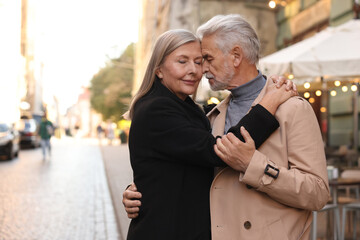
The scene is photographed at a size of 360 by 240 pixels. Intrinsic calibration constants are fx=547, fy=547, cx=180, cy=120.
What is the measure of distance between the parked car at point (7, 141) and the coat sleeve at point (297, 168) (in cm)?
1992

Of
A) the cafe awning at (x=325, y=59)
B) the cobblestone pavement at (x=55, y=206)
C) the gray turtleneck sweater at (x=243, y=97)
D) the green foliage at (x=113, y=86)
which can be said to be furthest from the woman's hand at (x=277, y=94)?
the green foliage at (x=113, y=86)

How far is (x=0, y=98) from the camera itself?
44.1m

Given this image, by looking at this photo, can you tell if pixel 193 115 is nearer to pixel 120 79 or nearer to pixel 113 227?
pixel 113 227

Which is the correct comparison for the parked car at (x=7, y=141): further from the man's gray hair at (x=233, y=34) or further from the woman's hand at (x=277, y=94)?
the woman's hand at (x=277, y=94)

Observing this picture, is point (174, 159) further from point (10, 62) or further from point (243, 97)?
point (10, 62)

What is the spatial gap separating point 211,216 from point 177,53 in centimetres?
74

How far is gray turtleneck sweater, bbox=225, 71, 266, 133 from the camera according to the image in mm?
2564

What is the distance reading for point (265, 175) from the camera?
2.18 m

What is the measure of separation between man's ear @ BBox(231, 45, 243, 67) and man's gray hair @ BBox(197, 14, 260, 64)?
14 millimetres

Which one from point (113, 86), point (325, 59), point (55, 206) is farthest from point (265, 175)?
point (113, 86)

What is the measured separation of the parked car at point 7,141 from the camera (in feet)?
68.8

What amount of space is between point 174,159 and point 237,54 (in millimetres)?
585

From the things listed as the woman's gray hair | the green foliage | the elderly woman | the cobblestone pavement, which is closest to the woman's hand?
the elderly woman

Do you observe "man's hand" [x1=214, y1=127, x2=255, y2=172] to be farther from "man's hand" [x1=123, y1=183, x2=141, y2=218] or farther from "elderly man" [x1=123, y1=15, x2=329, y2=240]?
"man's hand" [x1=123, y1=183, x2=141, y2=218]
